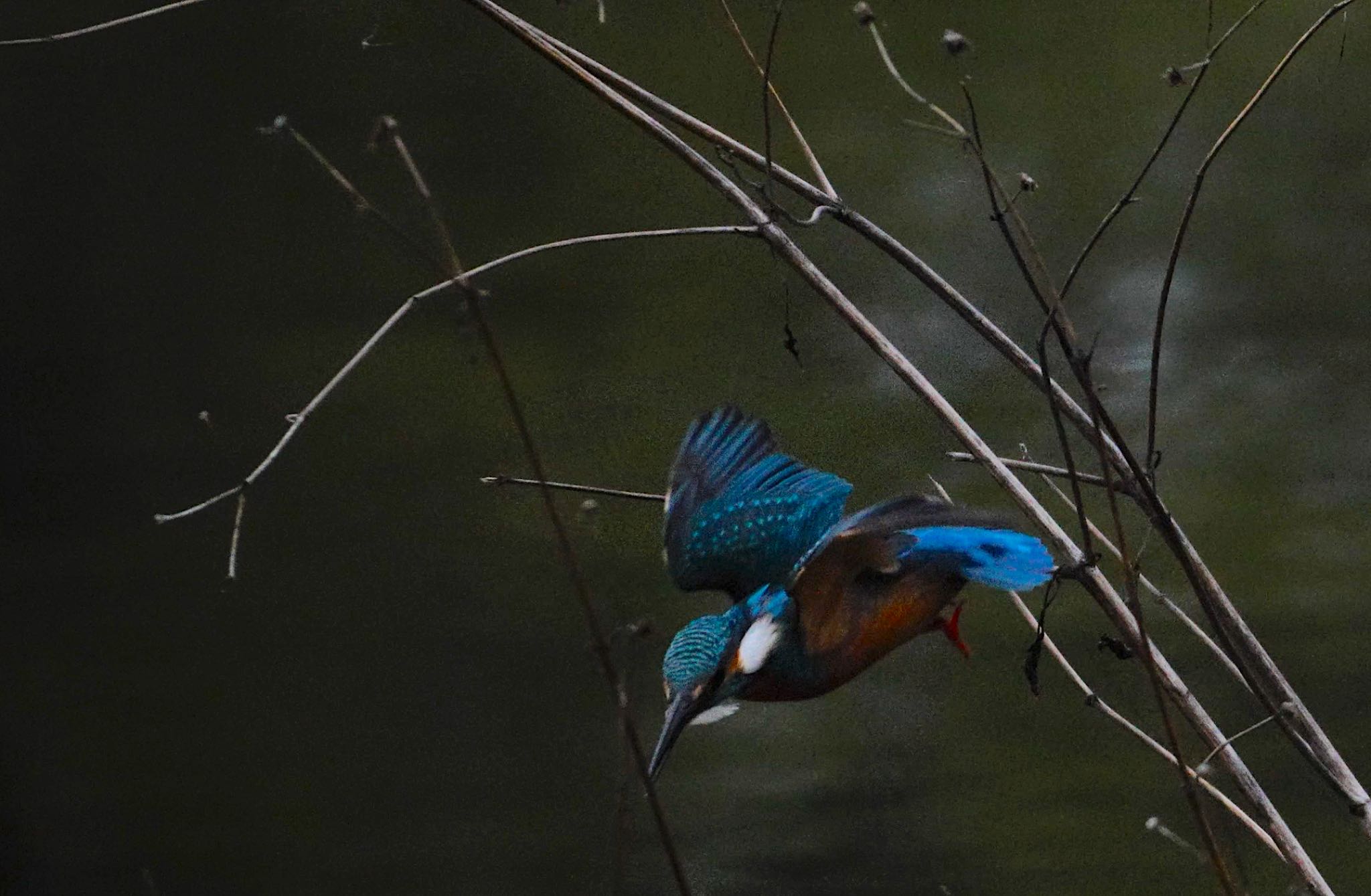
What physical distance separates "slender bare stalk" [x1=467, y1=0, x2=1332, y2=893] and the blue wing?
0.33 feet

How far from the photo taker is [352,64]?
11.3 feet

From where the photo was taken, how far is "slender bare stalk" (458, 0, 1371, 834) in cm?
100

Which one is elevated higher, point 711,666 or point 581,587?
point 581,587

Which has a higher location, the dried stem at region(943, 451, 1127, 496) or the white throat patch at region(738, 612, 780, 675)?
the dried stem at region(943, 451, 1127, 496)

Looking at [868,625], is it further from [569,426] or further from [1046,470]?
[569,426]

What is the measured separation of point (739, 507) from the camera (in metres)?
1.19

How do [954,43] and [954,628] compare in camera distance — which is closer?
[954,43]

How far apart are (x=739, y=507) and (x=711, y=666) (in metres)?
0.21

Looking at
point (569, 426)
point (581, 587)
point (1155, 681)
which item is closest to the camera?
point (581, 587)

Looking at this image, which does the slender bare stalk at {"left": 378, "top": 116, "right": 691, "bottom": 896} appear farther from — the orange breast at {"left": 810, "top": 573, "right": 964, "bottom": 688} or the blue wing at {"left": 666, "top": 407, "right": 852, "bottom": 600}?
the blue wing at {"left": 666, "top": 407, "right": 852, "bottom": 600}

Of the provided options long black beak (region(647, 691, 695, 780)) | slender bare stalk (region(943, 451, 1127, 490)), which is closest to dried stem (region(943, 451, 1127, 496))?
slender bare stalk (region(943, 451, 1127, 490))

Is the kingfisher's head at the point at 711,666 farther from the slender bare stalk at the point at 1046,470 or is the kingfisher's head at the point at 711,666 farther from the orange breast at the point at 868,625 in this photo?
the slender bare stalk at the point at 1046,470

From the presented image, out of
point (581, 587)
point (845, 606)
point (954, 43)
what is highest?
point (954, 43)

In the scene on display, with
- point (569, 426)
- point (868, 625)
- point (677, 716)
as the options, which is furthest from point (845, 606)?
point (569, 426)
